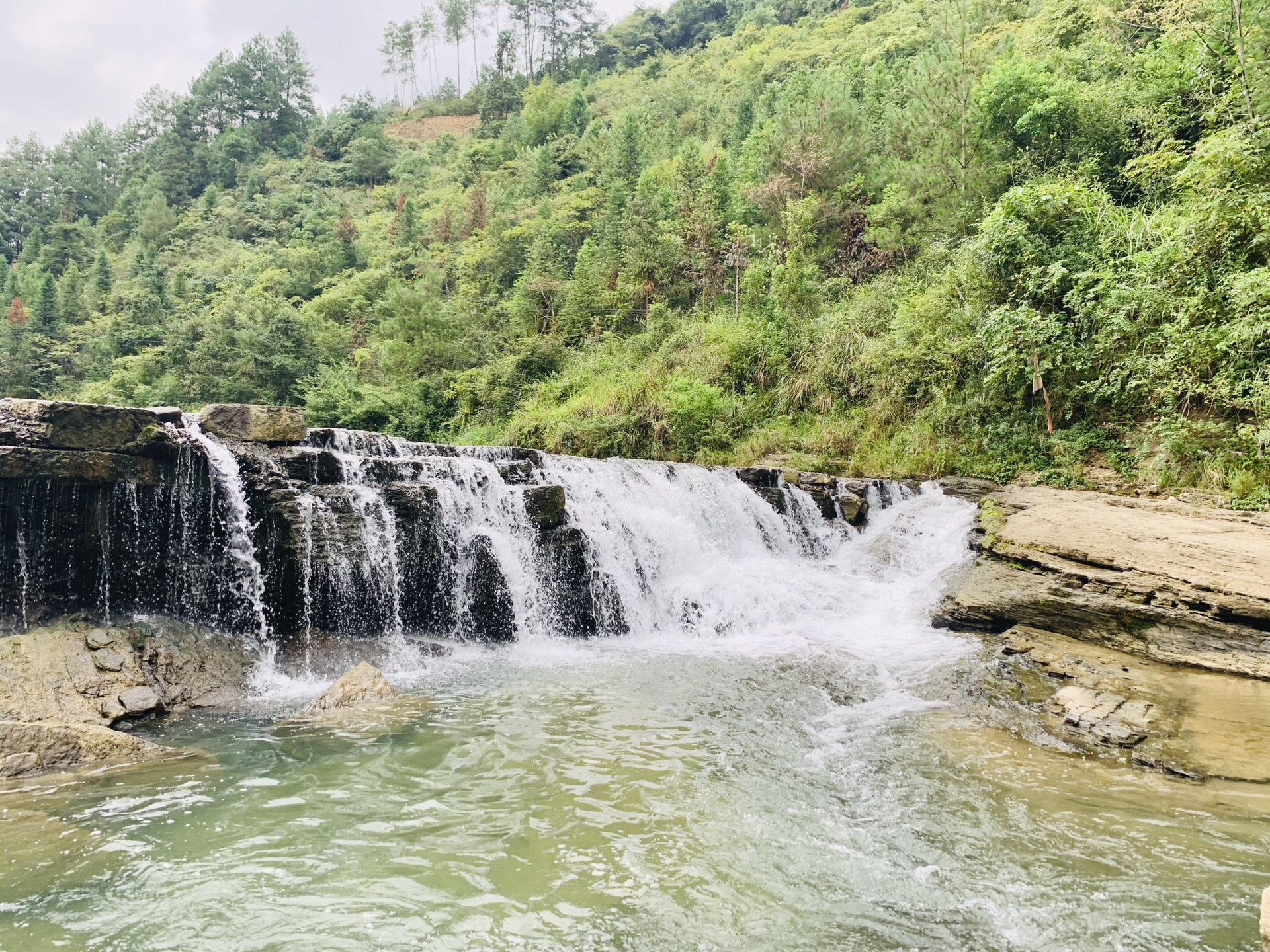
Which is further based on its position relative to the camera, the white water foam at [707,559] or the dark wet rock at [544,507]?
the dark wet rock at [544,507]

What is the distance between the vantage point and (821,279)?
1964 cm

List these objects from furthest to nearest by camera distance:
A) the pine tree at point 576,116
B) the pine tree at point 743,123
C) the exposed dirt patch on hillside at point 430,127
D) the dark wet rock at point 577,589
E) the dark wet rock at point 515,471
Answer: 1. the exposed dirt patch on hillside at point 430,127
2. the pine tree at point 576,116
3. the pine tree at point 743,123
4. the dark wet rock at point 515,471
5. the dark wet rock at point 577,589

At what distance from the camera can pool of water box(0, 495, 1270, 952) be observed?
2896 mm

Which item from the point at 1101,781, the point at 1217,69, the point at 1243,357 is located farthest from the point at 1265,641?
the point at 1217,69

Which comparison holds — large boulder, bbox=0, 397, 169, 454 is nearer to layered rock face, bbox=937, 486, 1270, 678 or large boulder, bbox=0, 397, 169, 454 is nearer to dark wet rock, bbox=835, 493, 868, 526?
layered rock face, bbox=937, 486, 1270, 678

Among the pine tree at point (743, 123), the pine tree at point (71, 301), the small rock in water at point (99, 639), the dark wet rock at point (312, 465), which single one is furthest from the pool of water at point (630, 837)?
the pine tree at point (71, 301)

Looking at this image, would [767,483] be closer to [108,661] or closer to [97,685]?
[108,661]

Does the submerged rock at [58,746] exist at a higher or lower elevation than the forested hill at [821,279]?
lower

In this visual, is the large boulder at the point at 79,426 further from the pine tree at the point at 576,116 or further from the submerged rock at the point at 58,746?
the pine tree at the point at 576,116

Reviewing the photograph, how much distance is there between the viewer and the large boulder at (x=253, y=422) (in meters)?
8.46

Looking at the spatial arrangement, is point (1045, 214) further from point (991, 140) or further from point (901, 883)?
point (901, 883)

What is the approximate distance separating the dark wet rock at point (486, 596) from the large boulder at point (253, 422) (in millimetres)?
2982

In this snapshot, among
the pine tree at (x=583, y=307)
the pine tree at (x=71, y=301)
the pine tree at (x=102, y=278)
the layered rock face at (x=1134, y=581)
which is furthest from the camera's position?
the pine tree at (x=102, y=278)

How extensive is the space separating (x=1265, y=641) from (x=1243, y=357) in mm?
5696
